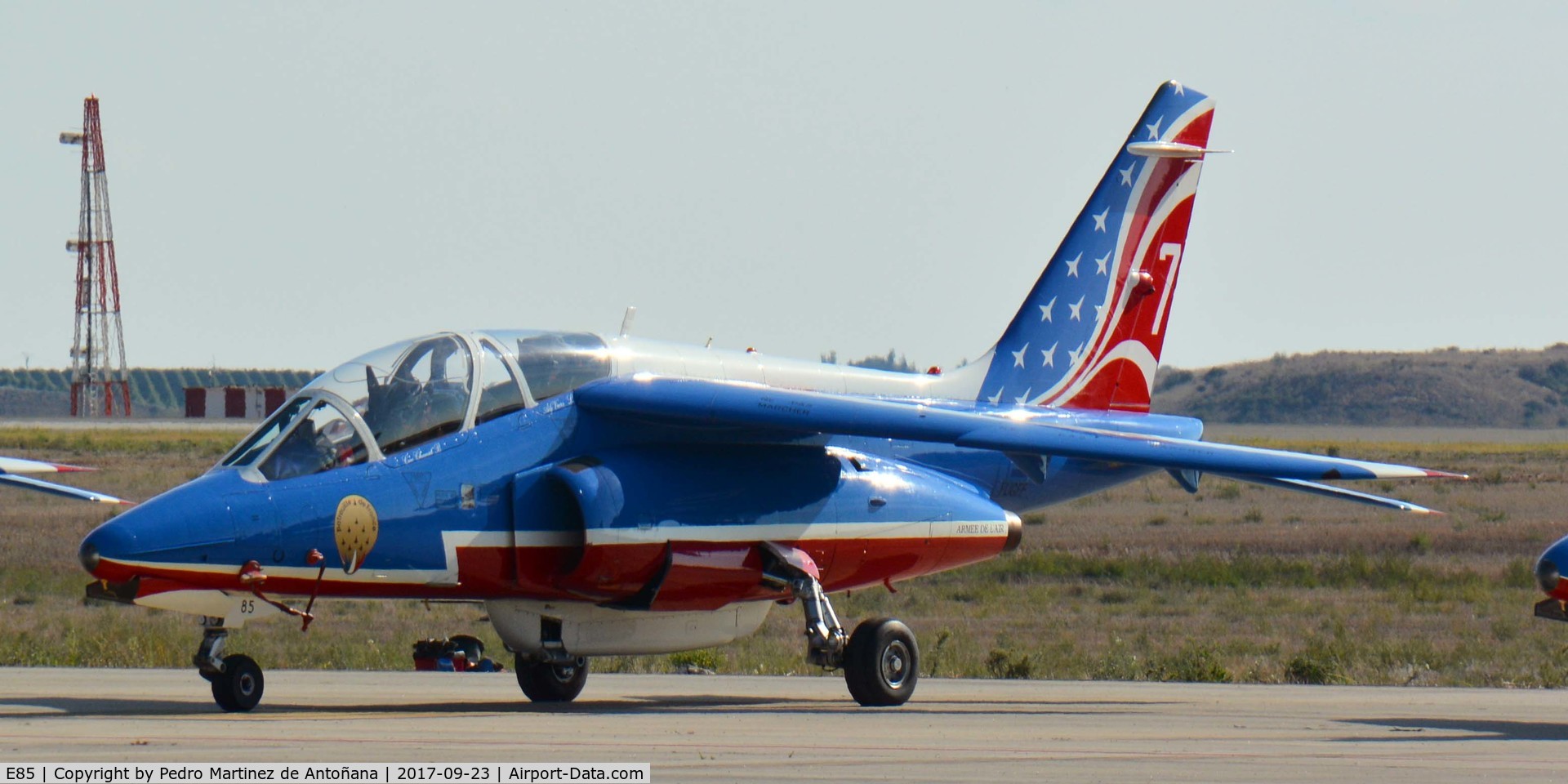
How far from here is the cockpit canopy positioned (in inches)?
493

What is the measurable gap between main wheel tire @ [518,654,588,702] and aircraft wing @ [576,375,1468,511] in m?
2.39

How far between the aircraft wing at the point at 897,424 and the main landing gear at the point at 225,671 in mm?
2918

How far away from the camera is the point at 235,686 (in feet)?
41.2

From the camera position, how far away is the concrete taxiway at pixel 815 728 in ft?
32.7

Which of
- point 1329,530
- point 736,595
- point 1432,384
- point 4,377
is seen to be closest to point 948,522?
point 736,595

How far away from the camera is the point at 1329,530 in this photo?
38.5m

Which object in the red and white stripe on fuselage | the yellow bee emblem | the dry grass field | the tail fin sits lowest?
the dry grass field

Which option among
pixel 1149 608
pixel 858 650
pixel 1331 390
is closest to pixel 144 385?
pixel 1331 390

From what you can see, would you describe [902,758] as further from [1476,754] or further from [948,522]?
[948,522]

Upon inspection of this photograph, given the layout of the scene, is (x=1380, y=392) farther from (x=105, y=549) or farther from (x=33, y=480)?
(x=105, y=549)

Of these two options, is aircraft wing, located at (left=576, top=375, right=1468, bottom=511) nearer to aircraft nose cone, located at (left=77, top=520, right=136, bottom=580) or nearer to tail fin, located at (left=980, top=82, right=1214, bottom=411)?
aircraft nose cone, located at (left=77, top=520, right=136, bottom=580)

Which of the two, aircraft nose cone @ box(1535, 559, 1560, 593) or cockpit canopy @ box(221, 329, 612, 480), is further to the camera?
aircraft nose cone @ box(1535, 559, 1560, 593)

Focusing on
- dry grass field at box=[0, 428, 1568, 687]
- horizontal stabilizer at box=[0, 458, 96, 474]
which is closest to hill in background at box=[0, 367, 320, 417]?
dry grass field at box=[0, 428, 1568, 687]

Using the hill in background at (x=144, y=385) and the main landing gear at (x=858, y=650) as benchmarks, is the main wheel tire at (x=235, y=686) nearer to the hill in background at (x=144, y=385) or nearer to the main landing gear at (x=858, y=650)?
the main landing gear at (x=858, y=650)
